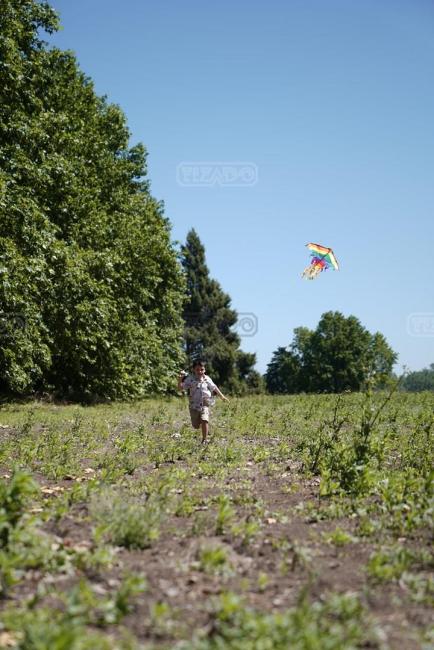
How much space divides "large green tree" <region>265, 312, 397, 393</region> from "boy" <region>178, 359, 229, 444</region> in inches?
2819

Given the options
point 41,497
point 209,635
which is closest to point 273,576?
point 209,635

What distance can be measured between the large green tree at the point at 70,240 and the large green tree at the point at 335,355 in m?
56.4

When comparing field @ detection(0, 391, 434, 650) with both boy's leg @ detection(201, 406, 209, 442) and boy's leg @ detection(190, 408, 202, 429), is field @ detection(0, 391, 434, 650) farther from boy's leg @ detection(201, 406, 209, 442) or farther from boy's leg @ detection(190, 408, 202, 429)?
boy's leg @ detection(190, 408, 202, 429)

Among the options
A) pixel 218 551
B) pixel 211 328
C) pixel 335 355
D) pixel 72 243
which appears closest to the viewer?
pixel 218 551

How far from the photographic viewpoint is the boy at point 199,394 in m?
13.7

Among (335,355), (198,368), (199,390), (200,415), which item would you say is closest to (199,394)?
(199,390)

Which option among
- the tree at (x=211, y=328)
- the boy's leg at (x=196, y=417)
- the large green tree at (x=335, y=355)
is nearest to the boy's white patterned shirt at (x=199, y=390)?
the boy's leg at (x=196, y=417)

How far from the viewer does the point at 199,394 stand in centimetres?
1398

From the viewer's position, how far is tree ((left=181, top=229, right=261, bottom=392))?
62.8m

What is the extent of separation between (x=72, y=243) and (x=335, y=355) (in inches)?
2683

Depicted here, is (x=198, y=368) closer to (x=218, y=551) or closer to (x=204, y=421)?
(x=204, y=421)

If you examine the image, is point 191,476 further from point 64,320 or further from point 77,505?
point 64,320

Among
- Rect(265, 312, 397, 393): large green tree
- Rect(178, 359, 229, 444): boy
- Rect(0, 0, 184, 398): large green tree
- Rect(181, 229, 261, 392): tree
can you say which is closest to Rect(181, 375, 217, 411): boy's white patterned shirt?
Rect(178, 359, 229, 444): boy

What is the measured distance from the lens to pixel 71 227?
24578 millimetres
